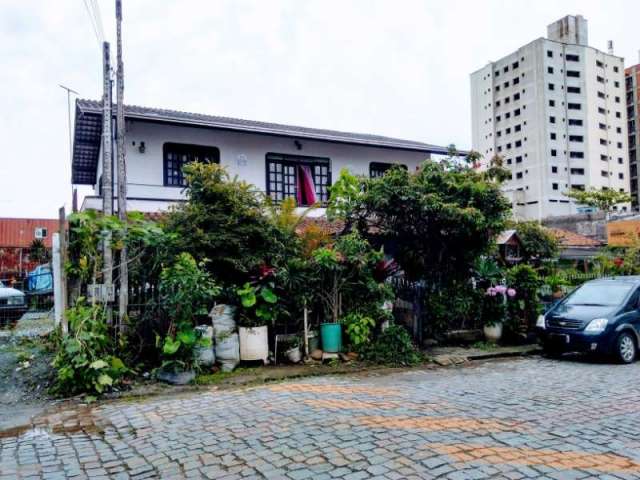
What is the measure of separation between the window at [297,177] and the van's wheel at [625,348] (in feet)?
36.2

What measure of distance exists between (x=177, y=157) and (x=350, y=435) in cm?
1357

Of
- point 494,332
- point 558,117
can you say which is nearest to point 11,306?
point 494,332

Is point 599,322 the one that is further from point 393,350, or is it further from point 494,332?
point 393,350

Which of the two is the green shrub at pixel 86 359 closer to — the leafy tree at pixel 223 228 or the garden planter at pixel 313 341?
the leafy tree at pixel 223 228

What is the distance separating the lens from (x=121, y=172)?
9305 millimetres

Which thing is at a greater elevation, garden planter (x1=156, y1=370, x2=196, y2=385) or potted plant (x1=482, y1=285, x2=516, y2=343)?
potted plant (x1=482, y1=285, x2=516, y2=343)

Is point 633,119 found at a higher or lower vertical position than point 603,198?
higher

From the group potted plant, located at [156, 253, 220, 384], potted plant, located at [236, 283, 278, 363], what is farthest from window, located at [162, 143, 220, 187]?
potted plant, located at [156, 253, 220, 384]

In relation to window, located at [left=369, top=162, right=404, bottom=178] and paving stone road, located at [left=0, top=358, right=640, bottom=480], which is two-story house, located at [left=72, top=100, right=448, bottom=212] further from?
paving stone road, located at [left=0, top=358, right=640, bottom=480]

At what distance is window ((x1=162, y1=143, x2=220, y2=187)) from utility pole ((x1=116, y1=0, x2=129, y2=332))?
21.9 ft

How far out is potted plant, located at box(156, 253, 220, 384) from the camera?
305 inches

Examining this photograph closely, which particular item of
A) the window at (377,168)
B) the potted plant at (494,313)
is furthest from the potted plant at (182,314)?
the window at (377,168)

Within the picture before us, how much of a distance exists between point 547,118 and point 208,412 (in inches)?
2913

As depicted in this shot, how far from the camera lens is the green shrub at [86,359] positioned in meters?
7.13
